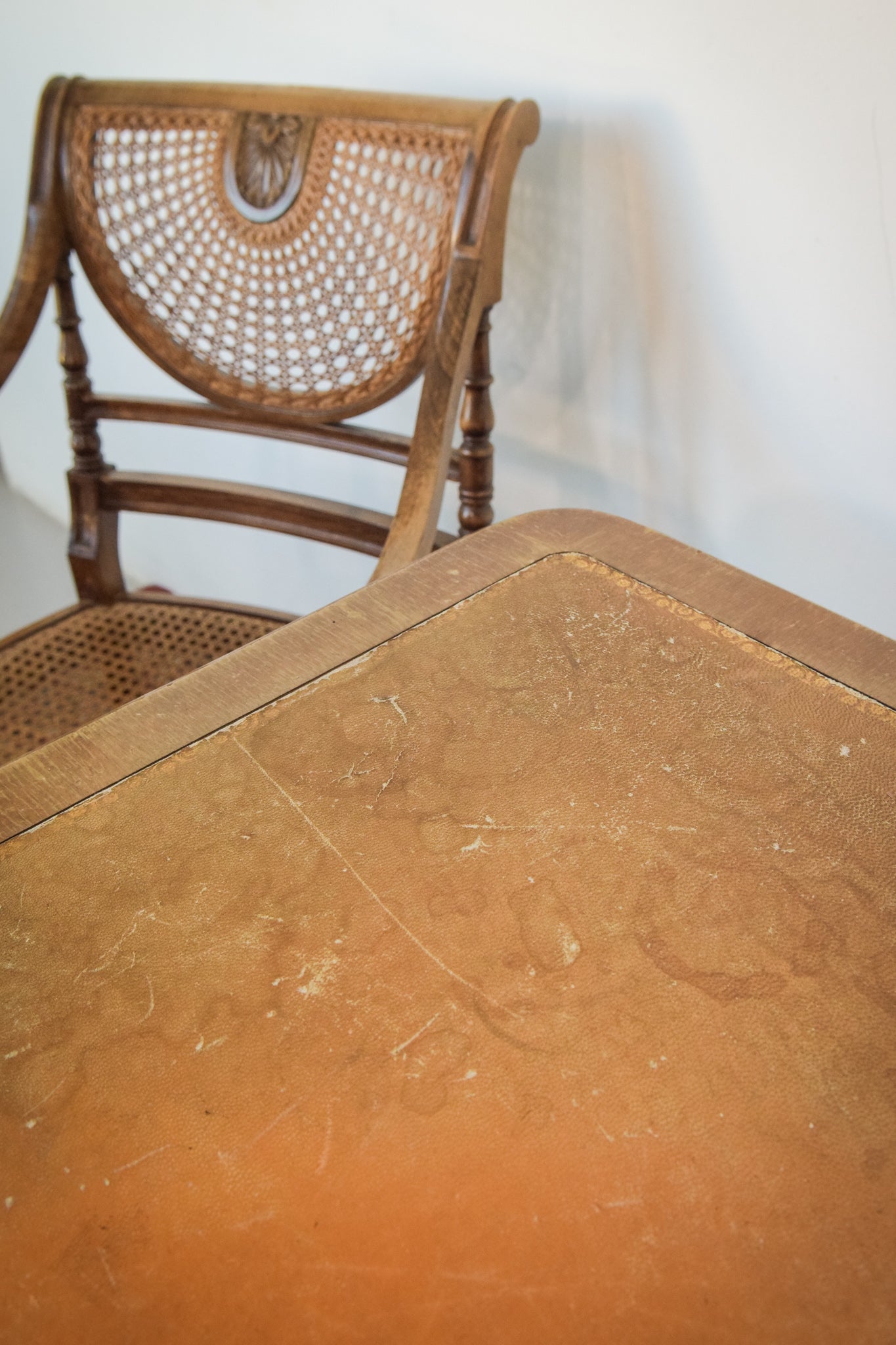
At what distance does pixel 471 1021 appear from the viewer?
0.54m

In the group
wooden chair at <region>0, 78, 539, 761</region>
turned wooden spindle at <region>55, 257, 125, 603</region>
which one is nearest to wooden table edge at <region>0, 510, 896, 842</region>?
wooden chair at <region>0, 78, 539, 761</region>

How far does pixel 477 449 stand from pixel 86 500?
0.51m

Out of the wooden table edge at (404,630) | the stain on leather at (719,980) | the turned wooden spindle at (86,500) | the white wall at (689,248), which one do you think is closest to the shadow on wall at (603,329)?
the white wall at (689,248)

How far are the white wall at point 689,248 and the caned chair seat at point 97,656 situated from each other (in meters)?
0.42

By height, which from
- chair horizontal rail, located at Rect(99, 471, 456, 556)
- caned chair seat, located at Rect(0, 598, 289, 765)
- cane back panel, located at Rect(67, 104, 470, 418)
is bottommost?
caned chair seat, located at Rect(0, 598, 289, 765)

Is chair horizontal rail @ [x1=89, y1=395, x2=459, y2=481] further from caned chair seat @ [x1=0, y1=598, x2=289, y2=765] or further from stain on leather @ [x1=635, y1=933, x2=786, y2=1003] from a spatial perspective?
stain on leather @ [x1=635, y1=933, x2=786, y2=1003]

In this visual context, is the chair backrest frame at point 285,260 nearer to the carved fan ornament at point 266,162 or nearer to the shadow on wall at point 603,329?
the carved fan ornament at point 266,162

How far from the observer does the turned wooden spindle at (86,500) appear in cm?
130

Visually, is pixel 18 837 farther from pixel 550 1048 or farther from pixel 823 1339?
pixel 823 1339

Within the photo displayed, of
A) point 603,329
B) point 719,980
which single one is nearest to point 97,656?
point 603,329

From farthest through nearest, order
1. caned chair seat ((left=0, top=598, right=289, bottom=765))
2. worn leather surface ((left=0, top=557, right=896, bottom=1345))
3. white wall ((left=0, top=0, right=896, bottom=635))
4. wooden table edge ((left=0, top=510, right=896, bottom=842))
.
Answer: caned chair seat ((left=0, top=598, right=289, bottom=765))
white wall ((left=0, top=0, right=896, bottom=635))
wooden table edge ((left=0, top=510, right=896, bottom=842))
worn leather surface ((left=0, top=557, right=896, bottom=1345))

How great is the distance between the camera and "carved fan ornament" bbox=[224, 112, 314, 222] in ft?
3.67

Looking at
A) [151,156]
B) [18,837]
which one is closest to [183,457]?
[151,156]

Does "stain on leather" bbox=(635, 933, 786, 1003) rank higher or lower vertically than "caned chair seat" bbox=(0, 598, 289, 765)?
higher
